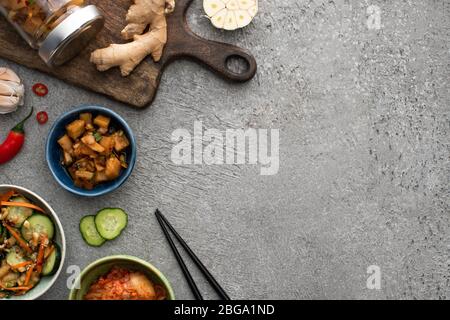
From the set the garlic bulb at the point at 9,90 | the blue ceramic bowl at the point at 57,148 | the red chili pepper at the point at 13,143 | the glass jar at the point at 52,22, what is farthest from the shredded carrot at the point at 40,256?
the glass jar at the point at 52,22

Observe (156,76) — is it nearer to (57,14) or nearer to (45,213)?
(57,14)

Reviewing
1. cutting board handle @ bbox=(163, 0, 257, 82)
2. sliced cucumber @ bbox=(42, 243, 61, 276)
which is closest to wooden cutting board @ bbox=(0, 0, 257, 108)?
cutting board handle @ bbox=(163, 0, 257, 82)

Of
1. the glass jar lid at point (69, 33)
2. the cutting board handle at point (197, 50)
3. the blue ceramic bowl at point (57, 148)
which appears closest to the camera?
the glass jar lid at point (69, 33)

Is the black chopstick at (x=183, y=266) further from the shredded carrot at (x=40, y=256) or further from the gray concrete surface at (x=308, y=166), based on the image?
the shredded carrot at (x=40, y=256)

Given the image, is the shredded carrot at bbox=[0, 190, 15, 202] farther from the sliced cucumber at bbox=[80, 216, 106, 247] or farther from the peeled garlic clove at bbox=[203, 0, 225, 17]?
the peeled garlic clove at bbox=[203, 0, 225, 17]

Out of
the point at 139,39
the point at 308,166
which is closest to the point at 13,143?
the point at 139,39

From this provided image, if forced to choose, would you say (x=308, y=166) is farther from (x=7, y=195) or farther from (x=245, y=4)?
(x=7, y=195)

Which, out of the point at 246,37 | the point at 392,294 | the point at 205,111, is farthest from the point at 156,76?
the point at 392,294
